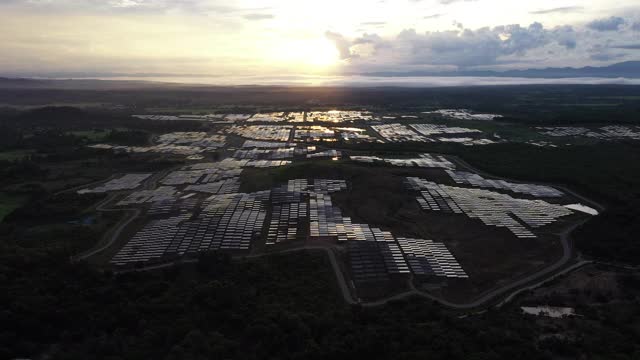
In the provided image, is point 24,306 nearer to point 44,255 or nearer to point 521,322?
point 44,255

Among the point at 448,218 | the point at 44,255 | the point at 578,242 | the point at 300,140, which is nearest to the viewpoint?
the point at 44,255

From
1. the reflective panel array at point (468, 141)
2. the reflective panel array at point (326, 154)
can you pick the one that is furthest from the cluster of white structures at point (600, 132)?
the reflective panel array at point (326, 154)

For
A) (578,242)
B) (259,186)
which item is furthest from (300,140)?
(578,242)

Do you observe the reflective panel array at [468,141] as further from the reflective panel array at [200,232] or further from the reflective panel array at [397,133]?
the reflective panel array at [200,232]

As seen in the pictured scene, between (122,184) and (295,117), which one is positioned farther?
(295,117)

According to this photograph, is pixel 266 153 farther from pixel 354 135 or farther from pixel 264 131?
pixel 264 131

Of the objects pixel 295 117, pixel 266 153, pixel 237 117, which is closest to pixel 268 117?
pixel 295 117
